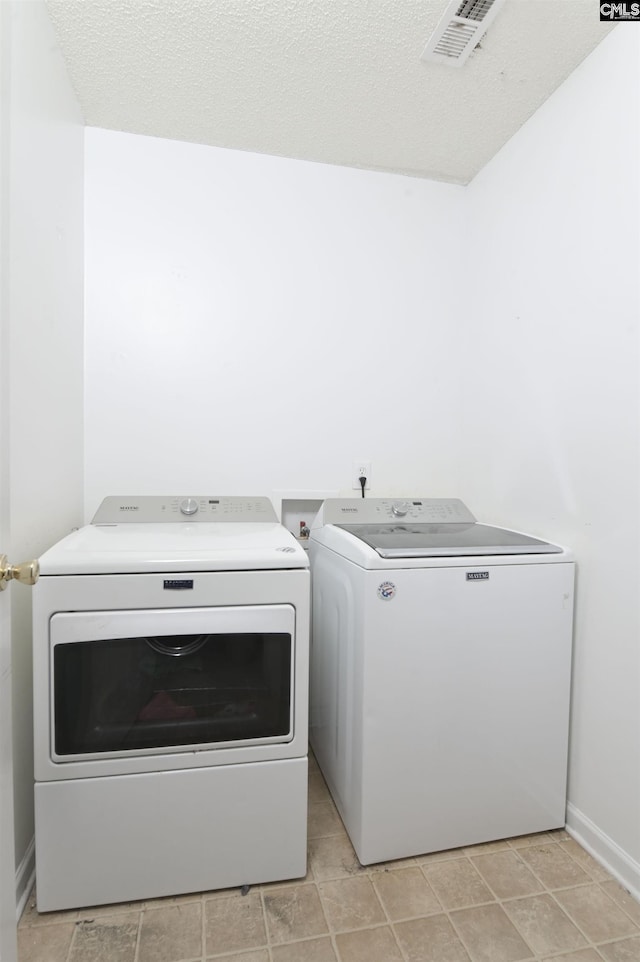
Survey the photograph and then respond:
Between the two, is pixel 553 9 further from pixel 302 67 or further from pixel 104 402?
pixel 104 402

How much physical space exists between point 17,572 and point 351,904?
1213mm

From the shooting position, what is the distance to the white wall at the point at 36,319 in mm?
1237

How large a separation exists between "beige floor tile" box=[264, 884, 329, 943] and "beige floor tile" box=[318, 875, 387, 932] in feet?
0.08

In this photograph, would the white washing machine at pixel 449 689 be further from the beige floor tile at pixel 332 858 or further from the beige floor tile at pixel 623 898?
the beige floor tile at pixel 623 898

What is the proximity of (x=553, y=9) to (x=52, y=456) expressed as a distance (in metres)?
1.93

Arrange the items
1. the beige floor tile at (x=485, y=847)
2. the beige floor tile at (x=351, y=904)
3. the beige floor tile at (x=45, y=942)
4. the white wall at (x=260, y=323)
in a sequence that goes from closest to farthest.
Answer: the beige floor tile at (x=45, y=942)
the beige floor tile at (x=351, y=904)
the beige floor tile at (x=485, y=847)
the white wall at (x=260, y=323)

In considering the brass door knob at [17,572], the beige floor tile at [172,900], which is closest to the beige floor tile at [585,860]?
the beige floor tile at [172,900]

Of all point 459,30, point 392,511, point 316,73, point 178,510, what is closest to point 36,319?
point 178,510

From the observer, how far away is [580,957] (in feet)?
3.74

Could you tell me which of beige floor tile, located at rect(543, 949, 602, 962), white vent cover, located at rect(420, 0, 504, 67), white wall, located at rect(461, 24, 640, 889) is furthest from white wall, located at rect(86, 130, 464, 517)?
beige floor tile, located at rect(543, 949, 602, 962)

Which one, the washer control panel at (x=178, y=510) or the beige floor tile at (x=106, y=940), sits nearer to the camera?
the beige floor tile at (x=106, y=940)

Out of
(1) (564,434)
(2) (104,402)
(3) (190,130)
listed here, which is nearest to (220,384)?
(2) (104,402)

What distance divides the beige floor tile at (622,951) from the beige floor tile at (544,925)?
0.04 metres

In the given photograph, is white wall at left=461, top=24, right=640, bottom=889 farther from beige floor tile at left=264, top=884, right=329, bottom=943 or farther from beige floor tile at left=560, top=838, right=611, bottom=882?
beige floor tile at left=264, top=884, right=329, bottom=943
